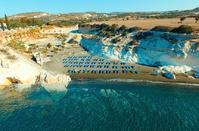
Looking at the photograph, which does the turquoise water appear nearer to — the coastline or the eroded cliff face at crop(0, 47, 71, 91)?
the coastline

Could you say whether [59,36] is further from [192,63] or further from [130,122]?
[130,122]

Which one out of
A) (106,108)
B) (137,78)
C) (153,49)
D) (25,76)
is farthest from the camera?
(153,49)

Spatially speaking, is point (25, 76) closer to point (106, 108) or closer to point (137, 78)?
point (137, 78)

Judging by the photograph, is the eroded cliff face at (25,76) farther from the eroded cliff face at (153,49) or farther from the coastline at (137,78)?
the eroded cliff face at (153,49)

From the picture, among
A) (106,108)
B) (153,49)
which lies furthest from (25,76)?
(153,49)

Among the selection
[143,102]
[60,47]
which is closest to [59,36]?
[60,47]

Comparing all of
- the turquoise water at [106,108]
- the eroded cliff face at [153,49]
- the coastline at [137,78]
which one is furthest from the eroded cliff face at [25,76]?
the eroded cliff face at [153,49]
